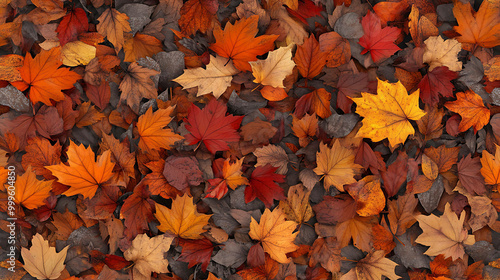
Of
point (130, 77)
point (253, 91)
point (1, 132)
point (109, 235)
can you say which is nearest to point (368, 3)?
point (253, 91)

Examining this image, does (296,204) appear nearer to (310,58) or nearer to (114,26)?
(310,58)

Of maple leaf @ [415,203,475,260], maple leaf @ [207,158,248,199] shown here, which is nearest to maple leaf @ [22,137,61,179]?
maple leaf @ [207,158,248,199]

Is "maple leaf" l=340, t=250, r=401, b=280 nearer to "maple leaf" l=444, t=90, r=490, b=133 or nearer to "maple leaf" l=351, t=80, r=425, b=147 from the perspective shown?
"maple leaf" l=351, t=80, r=425, b=147

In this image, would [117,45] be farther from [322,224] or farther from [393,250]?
[393,250]

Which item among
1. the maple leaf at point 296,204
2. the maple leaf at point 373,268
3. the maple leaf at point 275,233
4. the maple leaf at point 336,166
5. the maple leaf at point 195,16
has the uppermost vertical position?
the maple leaf at point 195,16

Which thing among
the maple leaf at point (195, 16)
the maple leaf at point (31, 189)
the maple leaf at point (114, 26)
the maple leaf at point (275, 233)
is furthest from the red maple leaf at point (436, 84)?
the maple leaf at point (31, 189)

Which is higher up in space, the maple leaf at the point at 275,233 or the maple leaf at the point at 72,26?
the maple leaf at the point at 72,26

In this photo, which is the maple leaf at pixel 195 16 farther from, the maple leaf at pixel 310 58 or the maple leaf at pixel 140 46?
the maple leaf at pixel 310 58
